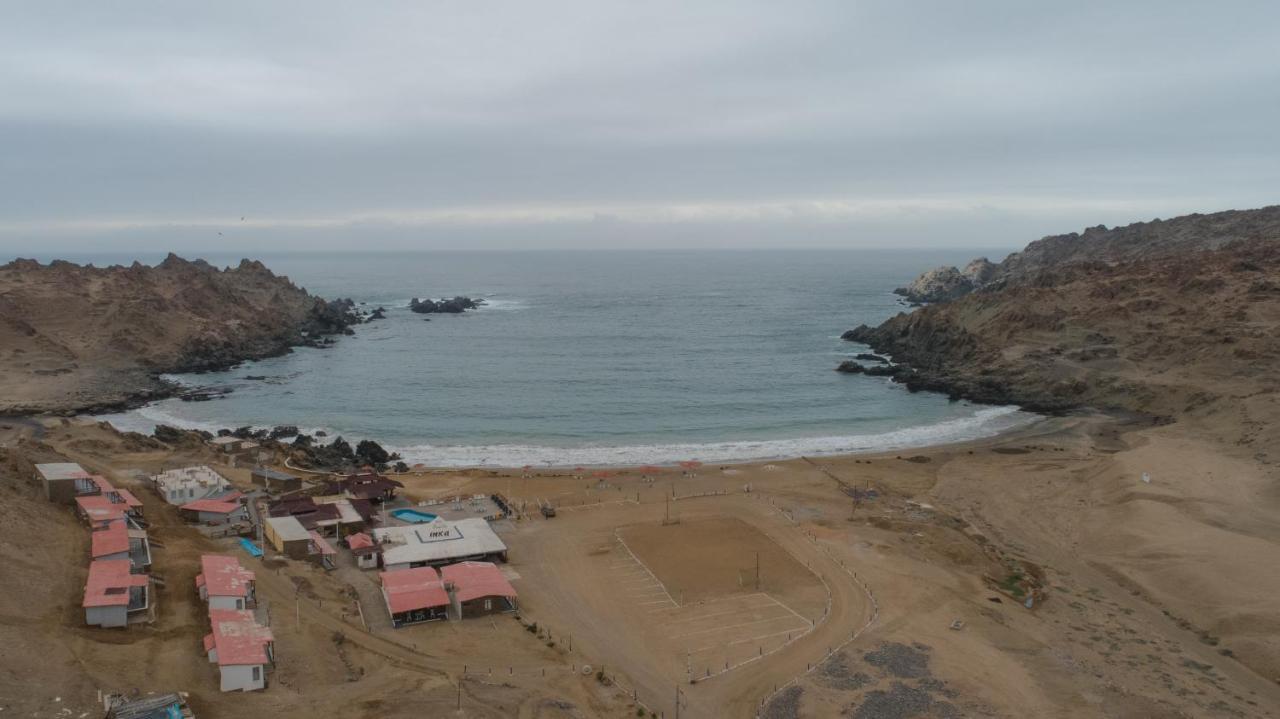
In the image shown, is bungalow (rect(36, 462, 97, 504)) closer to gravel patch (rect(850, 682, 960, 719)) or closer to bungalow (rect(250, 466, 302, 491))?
bungalow (rect(250, 466, 302, 491))

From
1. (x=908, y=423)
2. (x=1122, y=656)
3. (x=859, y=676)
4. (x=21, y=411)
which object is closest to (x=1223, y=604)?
(x=1122, y=656)

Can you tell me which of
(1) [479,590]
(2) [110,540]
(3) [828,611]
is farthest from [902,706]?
(2) [110,540]

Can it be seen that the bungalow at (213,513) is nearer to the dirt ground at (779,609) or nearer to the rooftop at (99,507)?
the dirt ground at (779,609)

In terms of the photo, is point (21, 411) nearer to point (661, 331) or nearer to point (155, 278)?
point (155, 278)

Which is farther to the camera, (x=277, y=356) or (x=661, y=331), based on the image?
(x=661, y=331)

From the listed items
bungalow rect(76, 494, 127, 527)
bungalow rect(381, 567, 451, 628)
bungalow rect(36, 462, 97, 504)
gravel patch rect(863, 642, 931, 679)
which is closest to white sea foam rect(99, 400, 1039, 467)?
bungalow rect(36, 462, 97, 504)

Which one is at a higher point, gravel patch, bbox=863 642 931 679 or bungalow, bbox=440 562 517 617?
bungalow, bbox=440 562 517 617
